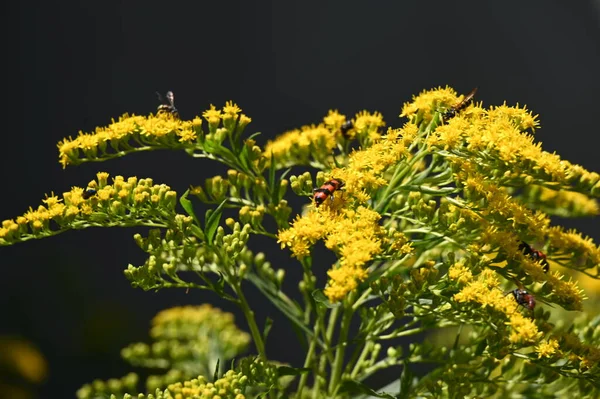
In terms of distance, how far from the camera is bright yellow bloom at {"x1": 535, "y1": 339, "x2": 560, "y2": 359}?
888 millimetres

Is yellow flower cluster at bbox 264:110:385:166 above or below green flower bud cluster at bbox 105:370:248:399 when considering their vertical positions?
above

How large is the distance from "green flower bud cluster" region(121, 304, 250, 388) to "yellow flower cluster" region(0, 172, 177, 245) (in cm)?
50

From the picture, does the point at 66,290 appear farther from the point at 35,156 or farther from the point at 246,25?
the point at 246,25

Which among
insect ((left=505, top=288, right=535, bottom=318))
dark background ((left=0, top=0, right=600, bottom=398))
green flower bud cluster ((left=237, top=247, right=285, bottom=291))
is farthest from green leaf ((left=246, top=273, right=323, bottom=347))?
dark background ((left=0, top=0, right=600, bottom=398))

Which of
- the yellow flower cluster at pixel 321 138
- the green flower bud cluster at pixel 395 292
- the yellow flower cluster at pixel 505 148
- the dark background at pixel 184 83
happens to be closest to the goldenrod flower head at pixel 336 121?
the yellow flower cluster at pixel 321 138

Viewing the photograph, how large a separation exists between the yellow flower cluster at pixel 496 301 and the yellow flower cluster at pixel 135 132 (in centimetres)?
50

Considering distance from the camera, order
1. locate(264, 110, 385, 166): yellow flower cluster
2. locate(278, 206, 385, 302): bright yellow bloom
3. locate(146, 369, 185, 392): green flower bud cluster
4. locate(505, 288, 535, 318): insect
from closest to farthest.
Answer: locate(278, 206, 385, 302): bright yellow bloom < locate(505, 288, 535, 318): insect < locate(264, 110, 385, 166): yellow flower cluster < locate(146, 369, 185, 392): green flower bud cluster

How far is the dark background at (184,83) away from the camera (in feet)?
8.33

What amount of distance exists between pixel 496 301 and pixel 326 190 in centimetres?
29

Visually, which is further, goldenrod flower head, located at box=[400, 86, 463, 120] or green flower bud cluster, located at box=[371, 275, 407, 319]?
goldenrod flower head, located at box=[400, 86, 463, 120]

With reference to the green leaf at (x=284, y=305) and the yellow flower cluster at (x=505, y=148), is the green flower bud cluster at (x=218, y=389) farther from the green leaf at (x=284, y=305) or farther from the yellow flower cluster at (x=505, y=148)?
the yellow flower cluster at (x=505, y=148)

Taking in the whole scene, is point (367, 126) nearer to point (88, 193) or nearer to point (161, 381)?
point (88, 193)

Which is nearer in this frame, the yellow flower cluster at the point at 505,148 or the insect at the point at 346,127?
the yellow flower cluster at the point at 505,148

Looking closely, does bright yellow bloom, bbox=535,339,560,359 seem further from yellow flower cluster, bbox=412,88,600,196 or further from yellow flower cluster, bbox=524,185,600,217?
yellow flower cluster, bbox=524,185,600,217
